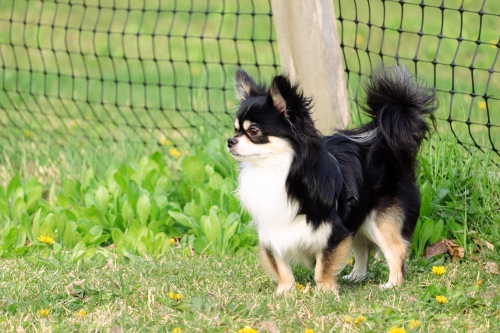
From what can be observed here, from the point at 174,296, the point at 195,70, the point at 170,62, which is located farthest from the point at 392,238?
the point at 195,70

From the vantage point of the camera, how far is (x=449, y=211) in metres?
3.95

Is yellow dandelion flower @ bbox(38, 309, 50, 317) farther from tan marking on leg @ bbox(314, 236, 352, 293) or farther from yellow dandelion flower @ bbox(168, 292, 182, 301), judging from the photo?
tan marking on leg @ bbox(314, 236, 352, 293)

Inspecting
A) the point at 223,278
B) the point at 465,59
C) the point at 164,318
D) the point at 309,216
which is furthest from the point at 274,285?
the point at 465,59

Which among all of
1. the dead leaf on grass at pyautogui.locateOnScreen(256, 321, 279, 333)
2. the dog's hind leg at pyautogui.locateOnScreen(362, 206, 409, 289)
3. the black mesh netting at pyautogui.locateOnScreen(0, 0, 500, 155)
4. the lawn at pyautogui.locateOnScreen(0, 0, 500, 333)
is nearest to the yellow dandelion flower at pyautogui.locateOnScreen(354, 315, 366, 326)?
the lawn at pyautogui.locateOnScreen(0, 0, 500, 333)

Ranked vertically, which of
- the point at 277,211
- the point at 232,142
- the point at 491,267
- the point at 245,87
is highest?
the point at 245,87

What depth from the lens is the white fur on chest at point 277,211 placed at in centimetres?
310

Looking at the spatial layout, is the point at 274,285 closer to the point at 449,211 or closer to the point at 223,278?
the point at 223,278

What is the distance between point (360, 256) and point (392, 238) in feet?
0.95

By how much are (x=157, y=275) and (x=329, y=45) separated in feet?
5.21

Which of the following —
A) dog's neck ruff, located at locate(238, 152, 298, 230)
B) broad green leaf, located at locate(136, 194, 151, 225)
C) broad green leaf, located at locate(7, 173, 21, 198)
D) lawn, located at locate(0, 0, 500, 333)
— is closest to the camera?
lawn, located at locate(0, 0, 500, 333)

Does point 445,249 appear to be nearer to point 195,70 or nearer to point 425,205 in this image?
point 425,205

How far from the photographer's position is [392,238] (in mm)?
3441

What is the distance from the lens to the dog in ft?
10.0

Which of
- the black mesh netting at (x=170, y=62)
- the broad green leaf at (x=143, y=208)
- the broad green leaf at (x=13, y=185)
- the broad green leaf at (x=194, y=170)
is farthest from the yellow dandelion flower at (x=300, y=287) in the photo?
the black mesh netting at (x=170, y=62)
